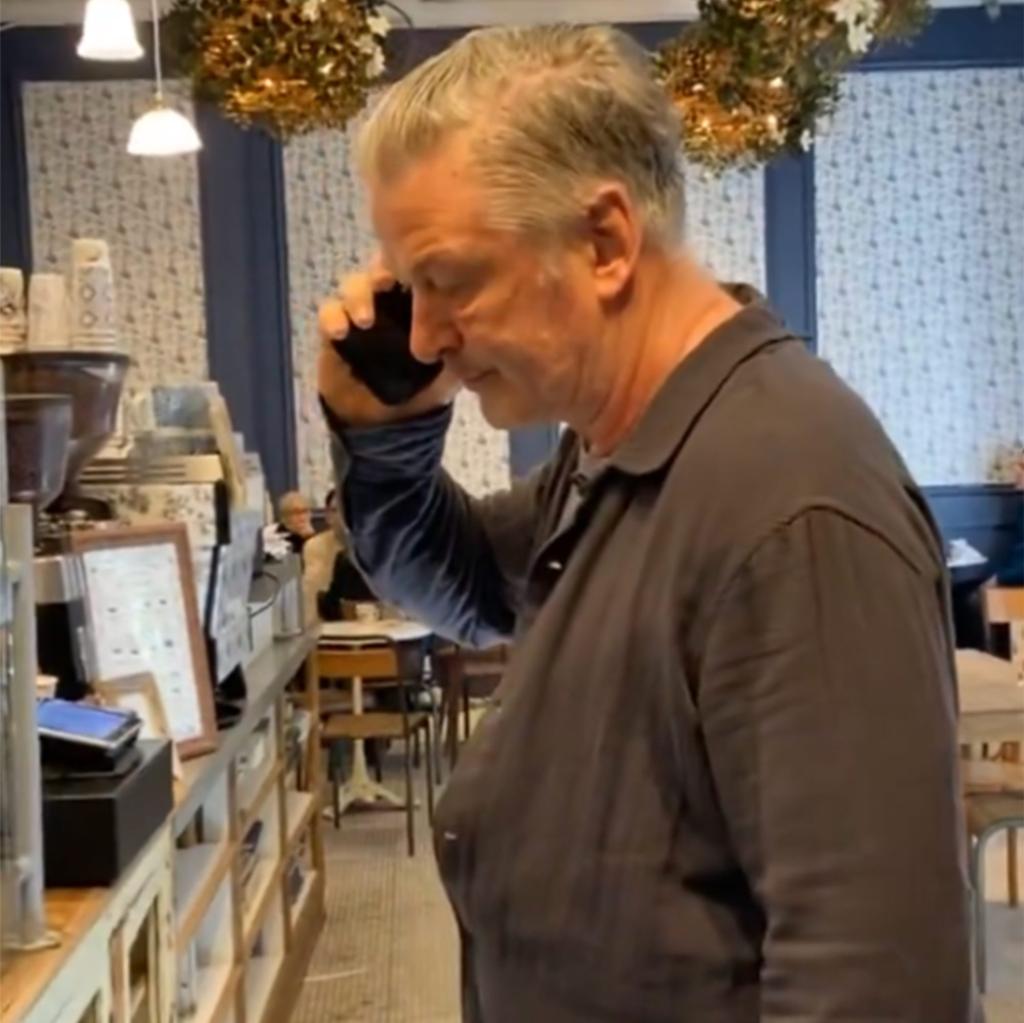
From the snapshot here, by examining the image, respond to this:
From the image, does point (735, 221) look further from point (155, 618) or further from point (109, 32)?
point (155, 618)

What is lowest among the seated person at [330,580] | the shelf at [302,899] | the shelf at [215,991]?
the shelf at [302,899]

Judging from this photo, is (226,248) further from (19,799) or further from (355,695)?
(19,799)

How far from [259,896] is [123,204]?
495cm

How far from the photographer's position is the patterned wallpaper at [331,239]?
7645mm

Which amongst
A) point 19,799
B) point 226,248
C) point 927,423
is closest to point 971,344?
point 927,423

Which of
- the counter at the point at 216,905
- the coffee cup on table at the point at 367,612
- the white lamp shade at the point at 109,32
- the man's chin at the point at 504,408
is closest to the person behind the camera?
the man's chin at the point at 504,408

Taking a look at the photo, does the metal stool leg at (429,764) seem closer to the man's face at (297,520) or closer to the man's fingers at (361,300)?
the man's face at (297,520)

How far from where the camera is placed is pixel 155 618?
241 centimetres

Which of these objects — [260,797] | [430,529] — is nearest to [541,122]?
[430,529]

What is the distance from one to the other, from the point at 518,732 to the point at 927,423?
694cm

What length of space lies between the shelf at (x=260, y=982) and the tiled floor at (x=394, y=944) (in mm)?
355

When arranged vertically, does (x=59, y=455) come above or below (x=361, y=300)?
below

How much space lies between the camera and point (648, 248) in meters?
1.09

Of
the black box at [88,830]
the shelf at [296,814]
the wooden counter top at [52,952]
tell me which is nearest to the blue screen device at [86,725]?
the black box at [88,830]
